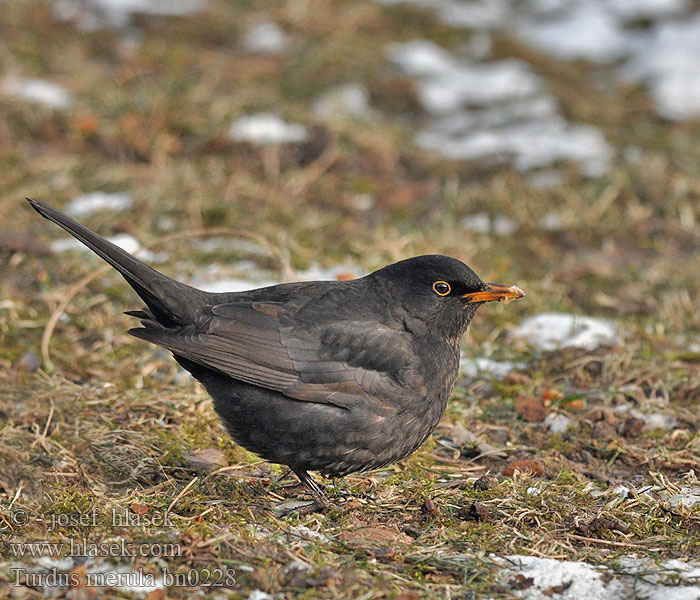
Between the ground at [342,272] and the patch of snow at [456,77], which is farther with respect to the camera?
the patch of snow at [456,77]

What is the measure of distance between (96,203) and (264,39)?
4.22 meters

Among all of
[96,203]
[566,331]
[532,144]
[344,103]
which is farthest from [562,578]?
[344,103]

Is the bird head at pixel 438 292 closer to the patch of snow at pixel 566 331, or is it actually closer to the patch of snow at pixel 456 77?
the patch of snow at pixel 566 331

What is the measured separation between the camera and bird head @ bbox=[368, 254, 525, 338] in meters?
3.95

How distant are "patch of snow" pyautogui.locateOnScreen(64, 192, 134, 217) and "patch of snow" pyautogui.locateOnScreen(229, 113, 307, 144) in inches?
58.5

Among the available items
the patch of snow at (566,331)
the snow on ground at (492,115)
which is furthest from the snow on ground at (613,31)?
the patch of snow at (566,331)

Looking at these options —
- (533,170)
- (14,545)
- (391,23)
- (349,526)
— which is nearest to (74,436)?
(14,545)

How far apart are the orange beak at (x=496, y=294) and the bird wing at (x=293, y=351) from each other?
419mm

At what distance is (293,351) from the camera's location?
371cm

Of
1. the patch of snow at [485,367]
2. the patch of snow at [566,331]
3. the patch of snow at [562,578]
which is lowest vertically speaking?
the patch of snow at [485,367]

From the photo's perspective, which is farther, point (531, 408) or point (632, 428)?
point (531, 408)

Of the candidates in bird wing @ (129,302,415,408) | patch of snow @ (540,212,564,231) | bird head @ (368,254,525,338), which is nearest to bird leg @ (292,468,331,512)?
bird wing @ (129,302,415,408)

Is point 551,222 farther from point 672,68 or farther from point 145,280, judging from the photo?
point 145,280

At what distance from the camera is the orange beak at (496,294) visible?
3.91m
